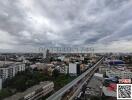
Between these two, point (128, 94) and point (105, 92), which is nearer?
point (128, 94)

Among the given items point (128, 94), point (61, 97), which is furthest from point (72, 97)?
point (128, 94)

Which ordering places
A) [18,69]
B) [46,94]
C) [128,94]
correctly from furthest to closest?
[18,69] → [46,94] → [128,94]

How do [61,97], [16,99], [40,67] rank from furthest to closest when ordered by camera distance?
[40,67] → [61,97] → [16,99]

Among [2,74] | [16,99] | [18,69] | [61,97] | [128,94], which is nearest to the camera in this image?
[128,94]

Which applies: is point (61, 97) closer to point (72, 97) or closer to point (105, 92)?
point (72, 97)

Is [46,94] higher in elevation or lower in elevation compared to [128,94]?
lower

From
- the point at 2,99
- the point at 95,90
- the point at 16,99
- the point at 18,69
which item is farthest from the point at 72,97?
the point at 18,69

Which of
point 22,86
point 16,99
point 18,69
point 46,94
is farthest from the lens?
point 18,69

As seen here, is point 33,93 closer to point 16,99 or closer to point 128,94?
point 16,99

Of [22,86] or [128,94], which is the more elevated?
[128,94]
